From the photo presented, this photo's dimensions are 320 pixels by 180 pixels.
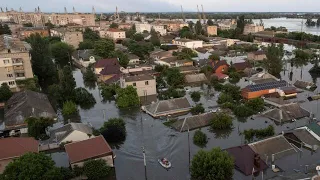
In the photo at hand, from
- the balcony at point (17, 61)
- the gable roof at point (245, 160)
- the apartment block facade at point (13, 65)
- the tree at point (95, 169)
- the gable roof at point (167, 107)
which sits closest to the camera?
the tree at point (95, 169)

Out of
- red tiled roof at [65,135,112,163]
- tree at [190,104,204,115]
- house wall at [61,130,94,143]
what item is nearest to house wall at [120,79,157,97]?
tree at [190,104,204,115]

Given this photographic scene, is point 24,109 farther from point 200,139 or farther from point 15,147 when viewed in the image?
point 200,139

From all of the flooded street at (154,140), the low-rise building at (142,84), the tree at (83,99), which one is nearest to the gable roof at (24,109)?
the tree at (83,99)

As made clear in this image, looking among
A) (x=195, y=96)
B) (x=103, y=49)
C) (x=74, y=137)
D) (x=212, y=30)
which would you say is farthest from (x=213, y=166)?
(x=212, y=30)

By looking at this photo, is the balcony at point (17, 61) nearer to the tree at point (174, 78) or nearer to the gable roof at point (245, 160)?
the tree at point (174, 78)

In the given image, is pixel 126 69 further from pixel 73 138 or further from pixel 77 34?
pixel 77 34

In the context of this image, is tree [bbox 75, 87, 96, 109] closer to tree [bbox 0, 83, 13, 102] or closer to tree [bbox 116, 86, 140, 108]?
tree [bbox 116, 86, 140, 108]
